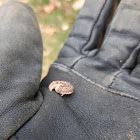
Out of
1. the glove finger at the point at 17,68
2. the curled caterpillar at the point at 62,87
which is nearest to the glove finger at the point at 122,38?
the curled caterpillar at the point at 62,87

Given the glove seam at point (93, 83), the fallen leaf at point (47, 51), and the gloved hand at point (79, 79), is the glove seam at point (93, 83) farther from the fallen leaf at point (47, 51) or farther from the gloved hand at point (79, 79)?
the fallen leaf at point (47, 51)

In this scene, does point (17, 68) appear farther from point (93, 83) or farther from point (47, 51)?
point (47, 51)

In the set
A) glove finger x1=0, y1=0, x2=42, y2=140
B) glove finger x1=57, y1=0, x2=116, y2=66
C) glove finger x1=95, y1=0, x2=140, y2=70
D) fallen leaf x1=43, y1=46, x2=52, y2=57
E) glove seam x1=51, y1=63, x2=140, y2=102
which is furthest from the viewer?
fallen leaf x1=43, y1=46, x2=52, y2=57

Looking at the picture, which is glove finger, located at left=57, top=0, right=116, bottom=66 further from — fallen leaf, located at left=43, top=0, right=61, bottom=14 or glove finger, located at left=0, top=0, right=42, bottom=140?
fallen leaf, located at left=43, top=0, right=61, bottom=14

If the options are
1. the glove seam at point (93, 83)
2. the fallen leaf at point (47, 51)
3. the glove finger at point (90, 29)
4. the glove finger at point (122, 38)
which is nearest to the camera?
the glove seam at point (93, 83)

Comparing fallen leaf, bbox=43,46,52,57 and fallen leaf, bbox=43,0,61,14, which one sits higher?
fallen leaf, bbox=43,0,61,14

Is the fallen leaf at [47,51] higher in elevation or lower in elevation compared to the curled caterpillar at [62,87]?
lower

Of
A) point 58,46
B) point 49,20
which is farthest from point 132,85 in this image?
point 49,20

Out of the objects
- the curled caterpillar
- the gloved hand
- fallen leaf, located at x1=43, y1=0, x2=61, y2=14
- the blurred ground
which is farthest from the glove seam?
fallen leaf, located at x1=43, y1=0, x2=61, y2=14
